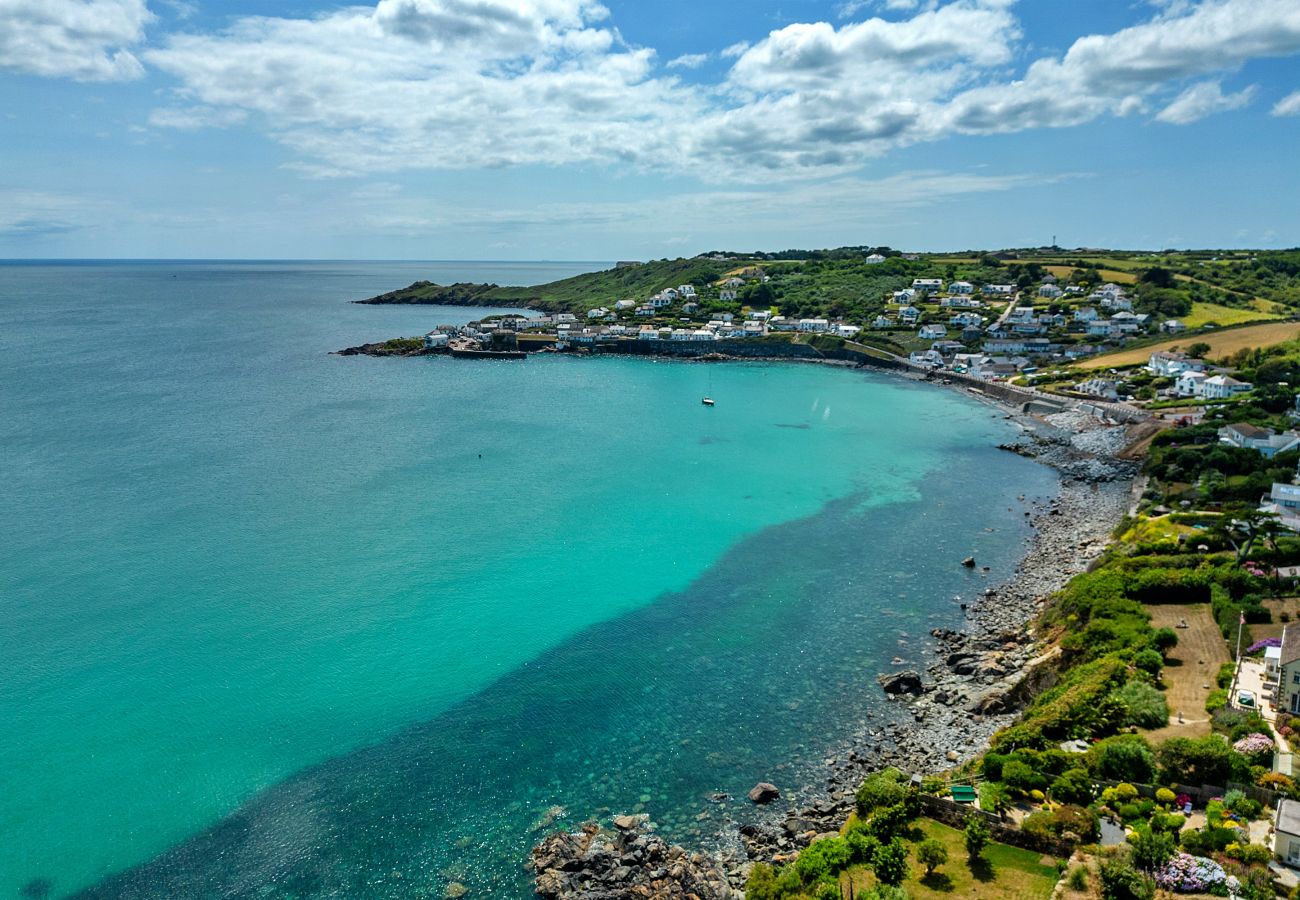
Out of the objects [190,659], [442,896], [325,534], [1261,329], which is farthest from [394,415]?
[1261,329]

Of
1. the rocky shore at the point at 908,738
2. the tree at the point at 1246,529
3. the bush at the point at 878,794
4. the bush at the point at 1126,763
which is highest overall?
the tree at the point at 1246,529

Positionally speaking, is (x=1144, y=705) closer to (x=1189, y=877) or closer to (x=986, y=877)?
(x=1189, y=877)

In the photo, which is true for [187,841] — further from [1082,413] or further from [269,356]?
[269,356]

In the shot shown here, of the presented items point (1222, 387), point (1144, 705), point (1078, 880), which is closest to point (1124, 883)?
point (1078, 880)

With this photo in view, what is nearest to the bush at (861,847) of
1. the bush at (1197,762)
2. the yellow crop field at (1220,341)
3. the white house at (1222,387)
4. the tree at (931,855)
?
the tree at (931,855)

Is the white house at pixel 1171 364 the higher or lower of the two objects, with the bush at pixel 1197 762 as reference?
higher

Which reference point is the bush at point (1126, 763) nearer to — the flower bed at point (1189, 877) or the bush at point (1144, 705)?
the bush at point (1144, 705)

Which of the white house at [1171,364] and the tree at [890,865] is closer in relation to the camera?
the tree at [890,865]

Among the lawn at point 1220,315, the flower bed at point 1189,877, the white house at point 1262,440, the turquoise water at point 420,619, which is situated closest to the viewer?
the flower bed at point 1189,877
